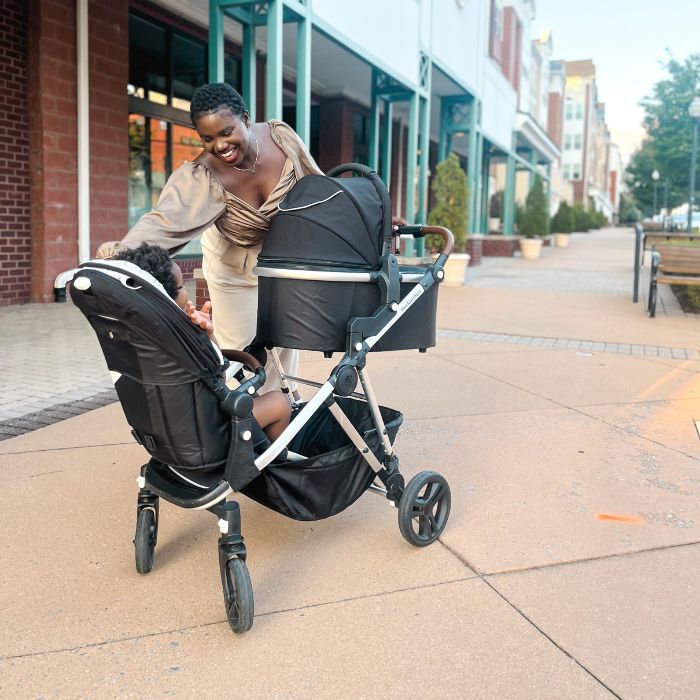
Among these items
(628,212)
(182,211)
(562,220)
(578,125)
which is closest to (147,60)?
(182,211)

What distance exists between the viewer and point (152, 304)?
223cm

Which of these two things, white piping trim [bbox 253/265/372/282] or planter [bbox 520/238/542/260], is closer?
white piping trim [bbox 253/265/372/282]

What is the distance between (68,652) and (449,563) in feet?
4.55

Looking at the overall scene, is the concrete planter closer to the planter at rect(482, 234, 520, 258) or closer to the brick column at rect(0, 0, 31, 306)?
the planter at rect(482, 234, 520, 258)

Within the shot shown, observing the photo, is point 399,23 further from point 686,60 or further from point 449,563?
point 686,60

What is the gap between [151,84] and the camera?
1137cm

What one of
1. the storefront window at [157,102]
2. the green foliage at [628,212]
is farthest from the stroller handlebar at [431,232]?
the green foliage at [628,212]

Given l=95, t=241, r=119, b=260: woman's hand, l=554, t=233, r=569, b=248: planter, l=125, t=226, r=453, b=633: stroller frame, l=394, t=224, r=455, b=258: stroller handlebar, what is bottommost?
l=125, t=226, r=453, b=633: stroller frame

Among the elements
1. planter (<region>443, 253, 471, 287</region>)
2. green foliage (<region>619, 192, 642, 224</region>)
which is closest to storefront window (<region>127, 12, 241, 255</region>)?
planter (<region>443, 253, 471, 287</region>)

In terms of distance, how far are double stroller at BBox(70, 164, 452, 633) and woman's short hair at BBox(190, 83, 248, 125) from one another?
394 millimetres

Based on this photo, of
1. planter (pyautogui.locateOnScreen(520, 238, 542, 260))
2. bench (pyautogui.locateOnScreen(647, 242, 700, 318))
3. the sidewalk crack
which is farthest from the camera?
planter (pyautogui.locateOnScreen(520, 238, 542, 260))

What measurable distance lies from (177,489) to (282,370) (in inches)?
37.9

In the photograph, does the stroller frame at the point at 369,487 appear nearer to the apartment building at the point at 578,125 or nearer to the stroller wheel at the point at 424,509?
the stroller wheel at the point at 424,509

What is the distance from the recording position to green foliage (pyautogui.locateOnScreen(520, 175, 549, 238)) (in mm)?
23125
